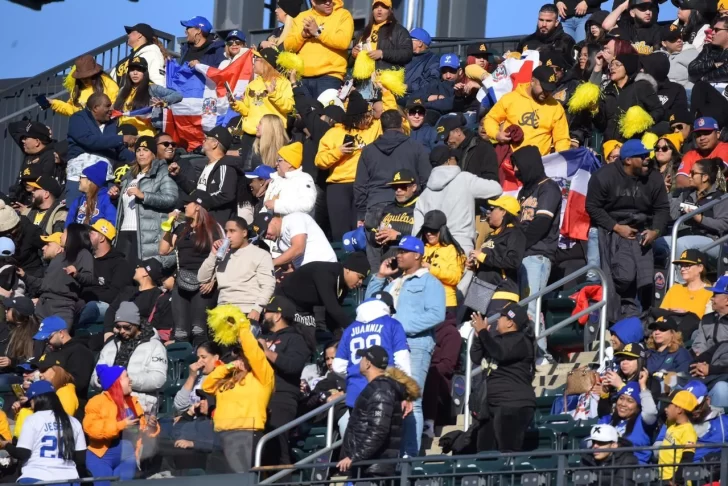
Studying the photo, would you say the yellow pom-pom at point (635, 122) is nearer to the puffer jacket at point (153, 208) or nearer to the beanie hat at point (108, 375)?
the puffer jacket at point (153, 208)


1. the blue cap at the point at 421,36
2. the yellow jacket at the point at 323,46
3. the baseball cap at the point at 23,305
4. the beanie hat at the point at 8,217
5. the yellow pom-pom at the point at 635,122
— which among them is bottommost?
the baseball cap at the point at 23,305

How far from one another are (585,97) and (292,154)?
2.95 m

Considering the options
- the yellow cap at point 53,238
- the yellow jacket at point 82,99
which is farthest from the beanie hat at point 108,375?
the yellow jacket at point 82,99

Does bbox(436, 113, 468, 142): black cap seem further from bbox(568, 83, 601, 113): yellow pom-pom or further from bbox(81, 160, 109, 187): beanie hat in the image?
bbox(81, 160, 109, 187): beanie hat

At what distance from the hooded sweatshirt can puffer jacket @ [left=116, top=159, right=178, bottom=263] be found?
3.11 metres

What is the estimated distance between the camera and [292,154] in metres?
18.0

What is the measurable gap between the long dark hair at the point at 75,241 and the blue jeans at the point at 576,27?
6238 mm

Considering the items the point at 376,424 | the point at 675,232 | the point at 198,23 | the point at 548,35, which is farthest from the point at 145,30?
the point at 376,424

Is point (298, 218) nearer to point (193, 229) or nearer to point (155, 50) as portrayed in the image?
point (193, 229)

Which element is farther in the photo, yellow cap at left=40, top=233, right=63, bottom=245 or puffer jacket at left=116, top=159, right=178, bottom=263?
yellow cap at left=40, top=233, right=63, bottom=245

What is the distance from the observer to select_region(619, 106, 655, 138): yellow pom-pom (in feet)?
58.2

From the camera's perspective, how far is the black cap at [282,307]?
15.0m

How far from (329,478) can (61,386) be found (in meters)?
3.37

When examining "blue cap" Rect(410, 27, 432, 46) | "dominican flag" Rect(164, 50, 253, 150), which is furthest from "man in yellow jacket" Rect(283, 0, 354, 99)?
"blue cap" Rect(410, 27, 432, 46)
